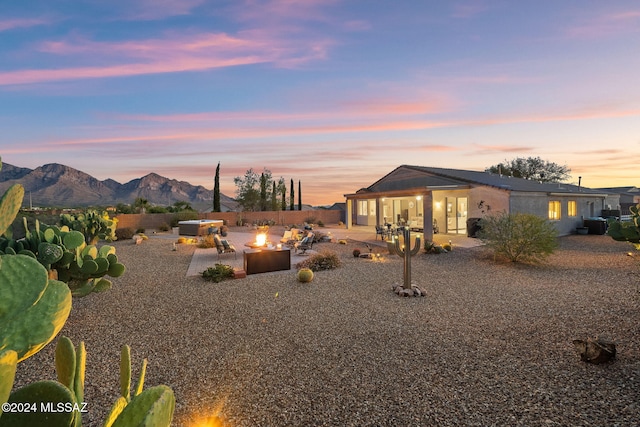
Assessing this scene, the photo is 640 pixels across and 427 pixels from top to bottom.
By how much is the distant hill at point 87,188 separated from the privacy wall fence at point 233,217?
6304 cm

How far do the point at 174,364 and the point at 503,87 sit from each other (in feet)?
51.0

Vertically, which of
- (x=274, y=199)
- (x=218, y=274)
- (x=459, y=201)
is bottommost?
(x=218, y=274)

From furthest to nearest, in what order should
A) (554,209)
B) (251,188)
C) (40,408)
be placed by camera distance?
(251,188) < (554,209) < (40,408)

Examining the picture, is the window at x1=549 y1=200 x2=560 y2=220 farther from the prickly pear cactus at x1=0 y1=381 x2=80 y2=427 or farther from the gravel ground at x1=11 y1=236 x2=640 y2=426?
the prickly pear cactus at x1=0 y1=381 x2=80 y2=427

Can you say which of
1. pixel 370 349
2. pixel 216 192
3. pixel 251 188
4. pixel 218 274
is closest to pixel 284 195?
pixel 251 188

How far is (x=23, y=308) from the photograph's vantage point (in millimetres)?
1052

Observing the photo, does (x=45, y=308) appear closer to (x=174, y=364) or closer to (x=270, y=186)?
(x=174, y=364)

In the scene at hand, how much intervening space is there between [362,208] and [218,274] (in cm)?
1990

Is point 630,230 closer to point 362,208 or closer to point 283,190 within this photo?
point 362,208

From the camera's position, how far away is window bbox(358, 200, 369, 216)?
92.8ft

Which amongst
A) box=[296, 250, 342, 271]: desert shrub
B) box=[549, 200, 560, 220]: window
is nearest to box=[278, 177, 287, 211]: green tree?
box=[549, 200, 560, 220]: window

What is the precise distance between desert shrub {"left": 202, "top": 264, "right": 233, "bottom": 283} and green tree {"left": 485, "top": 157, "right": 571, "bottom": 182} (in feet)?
161

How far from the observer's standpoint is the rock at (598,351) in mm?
4637

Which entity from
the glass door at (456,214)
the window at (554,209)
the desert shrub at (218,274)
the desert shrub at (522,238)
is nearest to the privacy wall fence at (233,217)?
the glass door at (456,214)
